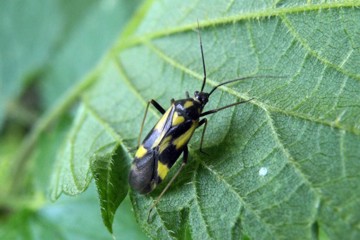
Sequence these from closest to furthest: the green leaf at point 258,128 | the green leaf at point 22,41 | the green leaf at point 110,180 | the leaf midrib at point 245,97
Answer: the green leaf at point 258,128 < the leaf midrib at point 245,97 < the green leaf at point 110,180 < the green leaf at point 22,41

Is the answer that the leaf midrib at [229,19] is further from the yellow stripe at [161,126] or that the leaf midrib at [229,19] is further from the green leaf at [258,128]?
the yellow stripe at [161,126]

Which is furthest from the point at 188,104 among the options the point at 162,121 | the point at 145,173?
the point at 145,173

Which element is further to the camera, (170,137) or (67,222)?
(67,222)

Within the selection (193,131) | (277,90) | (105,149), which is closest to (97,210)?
(105,149)

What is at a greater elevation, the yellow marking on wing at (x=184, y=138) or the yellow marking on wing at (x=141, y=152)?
the yellow marking on wing at (x=141, y=152)

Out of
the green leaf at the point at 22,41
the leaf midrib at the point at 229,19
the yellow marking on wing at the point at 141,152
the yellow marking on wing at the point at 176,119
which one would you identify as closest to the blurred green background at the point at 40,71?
the green leaf at the point at 22,41

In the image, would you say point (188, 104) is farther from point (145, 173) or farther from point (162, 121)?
point (145, 173)

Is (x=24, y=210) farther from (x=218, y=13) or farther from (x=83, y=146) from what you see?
(x=218, y=13)
